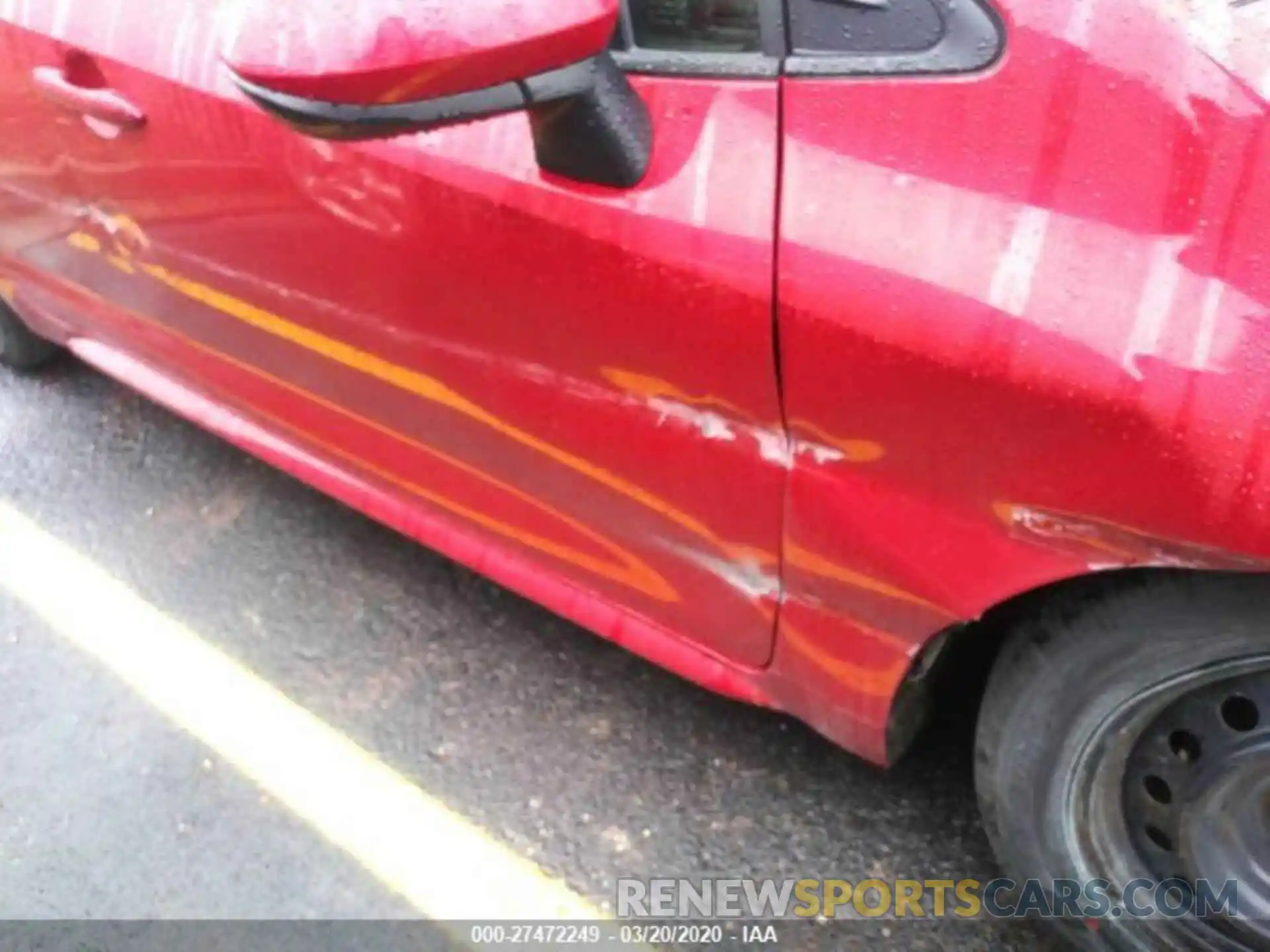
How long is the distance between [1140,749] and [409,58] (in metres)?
1.08

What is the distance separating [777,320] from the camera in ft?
4.32

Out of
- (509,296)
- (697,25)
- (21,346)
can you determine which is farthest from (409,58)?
(21,346)

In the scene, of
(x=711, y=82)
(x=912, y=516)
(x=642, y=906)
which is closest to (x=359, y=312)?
(x=711, y=82)

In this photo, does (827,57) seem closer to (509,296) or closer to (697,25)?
(697,25)

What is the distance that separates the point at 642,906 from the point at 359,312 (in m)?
0.95

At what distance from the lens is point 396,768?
210cm

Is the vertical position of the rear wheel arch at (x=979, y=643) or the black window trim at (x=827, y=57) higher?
the black window trim at (x=827, y=57)

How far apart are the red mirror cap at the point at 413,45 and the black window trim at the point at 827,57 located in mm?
157

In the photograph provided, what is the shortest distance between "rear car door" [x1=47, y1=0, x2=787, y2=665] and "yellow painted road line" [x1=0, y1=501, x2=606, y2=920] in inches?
17.4

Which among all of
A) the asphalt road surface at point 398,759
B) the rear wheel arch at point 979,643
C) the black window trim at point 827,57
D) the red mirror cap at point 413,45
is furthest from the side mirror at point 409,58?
the asphalt road surface at point 398,759

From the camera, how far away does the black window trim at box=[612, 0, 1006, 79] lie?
1.18 metres

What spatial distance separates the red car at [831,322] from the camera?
3.73 ft

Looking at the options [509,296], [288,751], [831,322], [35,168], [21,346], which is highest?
[831,322]

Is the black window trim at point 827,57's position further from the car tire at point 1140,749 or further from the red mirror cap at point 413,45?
the car tire at point 1140,749
